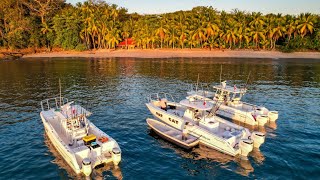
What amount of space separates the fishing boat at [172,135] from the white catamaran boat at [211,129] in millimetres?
675

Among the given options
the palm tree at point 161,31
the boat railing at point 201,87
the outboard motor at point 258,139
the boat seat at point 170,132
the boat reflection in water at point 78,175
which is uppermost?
the palm tree at point 161,31

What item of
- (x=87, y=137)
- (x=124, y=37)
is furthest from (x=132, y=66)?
(x=87, y=137)

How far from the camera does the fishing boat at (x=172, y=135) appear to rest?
2514 cm

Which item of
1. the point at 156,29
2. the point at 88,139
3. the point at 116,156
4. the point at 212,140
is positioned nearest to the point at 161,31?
the point at 156,29

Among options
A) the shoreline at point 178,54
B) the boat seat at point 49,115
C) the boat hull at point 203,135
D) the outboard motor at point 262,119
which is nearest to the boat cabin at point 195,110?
the boat hull at point 203,135

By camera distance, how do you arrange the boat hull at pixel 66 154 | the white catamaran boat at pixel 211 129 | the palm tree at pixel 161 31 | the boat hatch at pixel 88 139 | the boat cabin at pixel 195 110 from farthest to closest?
1. the palm tree at pixel 161 31
2. the boat cabin at pixel 195 110
3. the white catamaran boat at pixel 211 129
4. the boat hatch at pixel 88 139
5. the boat hull at pixel 66 154

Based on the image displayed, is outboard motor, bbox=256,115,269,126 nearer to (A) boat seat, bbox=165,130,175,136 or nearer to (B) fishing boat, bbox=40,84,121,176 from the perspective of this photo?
(A) boat seat, bbox=165,130,175,136

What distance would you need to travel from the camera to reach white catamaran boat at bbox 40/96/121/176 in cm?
2047

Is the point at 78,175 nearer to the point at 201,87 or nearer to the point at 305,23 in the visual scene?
the point at 201,87

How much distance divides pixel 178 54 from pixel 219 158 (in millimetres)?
79786

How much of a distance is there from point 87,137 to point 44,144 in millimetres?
6835

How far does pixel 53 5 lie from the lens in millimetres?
115375

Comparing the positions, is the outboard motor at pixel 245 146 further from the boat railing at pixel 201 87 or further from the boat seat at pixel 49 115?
the boat railing at pixel 201 87

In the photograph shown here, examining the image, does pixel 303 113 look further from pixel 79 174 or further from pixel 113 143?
pixel 79 174
